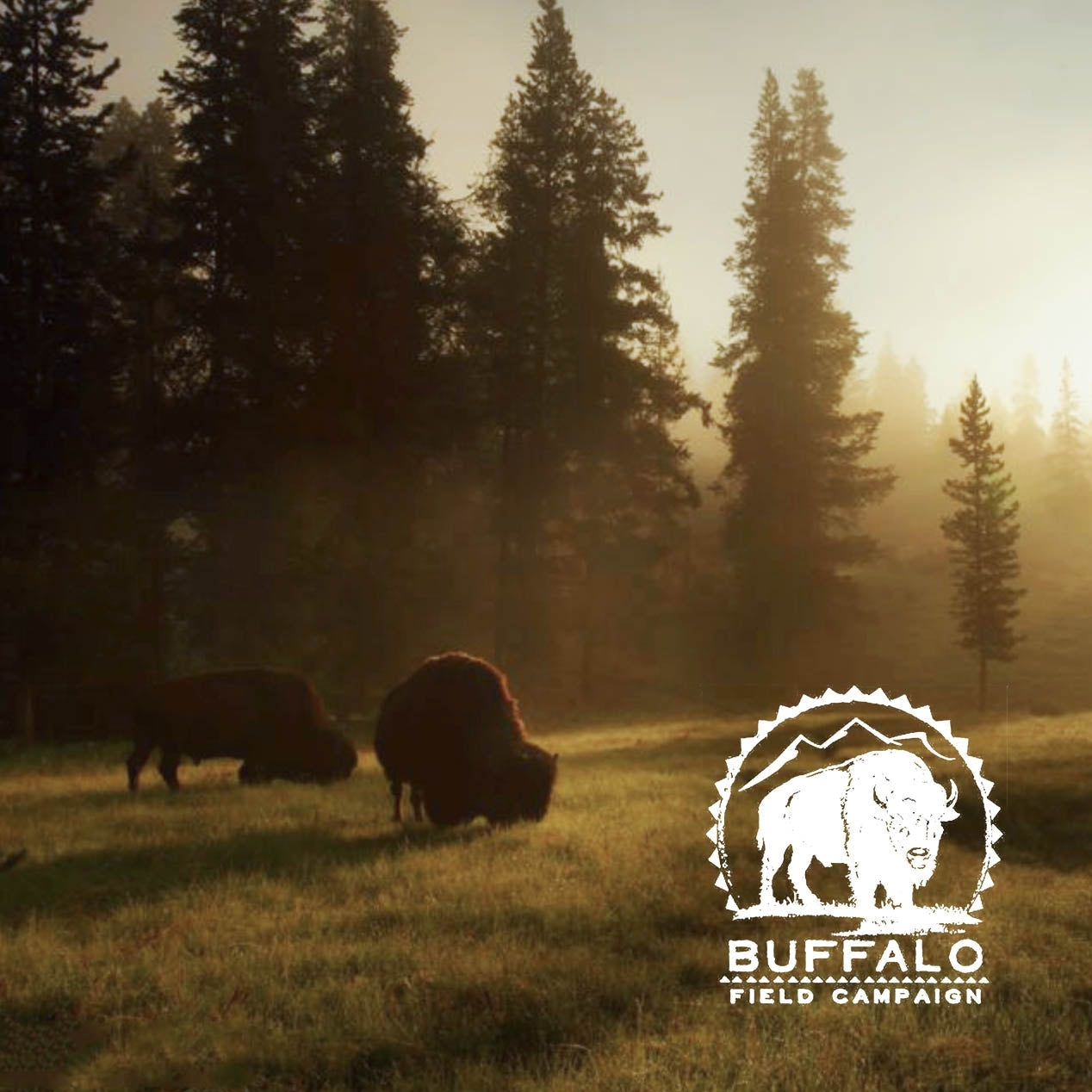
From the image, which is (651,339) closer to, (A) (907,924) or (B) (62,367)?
(B) (62,367)

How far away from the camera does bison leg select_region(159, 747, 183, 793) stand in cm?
1441

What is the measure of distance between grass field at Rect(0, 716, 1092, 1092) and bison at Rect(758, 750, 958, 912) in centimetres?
72

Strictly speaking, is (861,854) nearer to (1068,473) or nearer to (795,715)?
(795,715)

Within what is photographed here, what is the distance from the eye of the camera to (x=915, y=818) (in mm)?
8383

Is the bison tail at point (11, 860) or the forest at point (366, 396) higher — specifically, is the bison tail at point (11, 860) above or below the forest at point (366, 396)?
below

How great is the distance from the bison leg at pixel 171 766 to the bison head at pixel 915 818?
10320 millimetres

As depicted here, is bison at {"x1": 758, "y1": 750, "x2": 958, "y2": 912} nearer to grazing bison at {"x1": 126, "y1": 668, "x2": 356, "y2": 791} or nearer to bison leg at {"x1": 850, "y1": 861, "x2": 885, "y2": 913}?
bison leg at {"x1": 850, "y1": 861, "x2": 885, "y2": 913}

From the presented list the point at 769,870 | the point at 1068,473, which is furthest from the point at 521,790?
the point at 1068,473

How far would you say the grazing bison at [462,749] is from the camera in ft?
37.3

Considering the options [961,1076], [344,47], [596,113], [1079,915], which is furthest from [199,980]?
[344,47]

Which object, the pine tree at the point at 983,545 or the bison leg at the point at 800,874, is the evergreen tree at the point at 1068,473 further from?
the bison leg at the point at 800,874

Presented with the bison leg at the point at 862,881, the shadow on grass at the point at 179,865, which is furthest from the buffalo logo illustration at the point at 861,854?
the shadow on grass at the point at 179,865

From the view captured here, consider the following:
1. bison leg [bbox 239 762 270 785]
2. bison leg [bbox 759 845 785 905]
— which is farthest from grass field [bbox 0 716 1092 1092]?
bison leg [bbox 239 762 270 785]

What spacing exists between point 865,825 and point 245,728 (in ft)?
32.4
